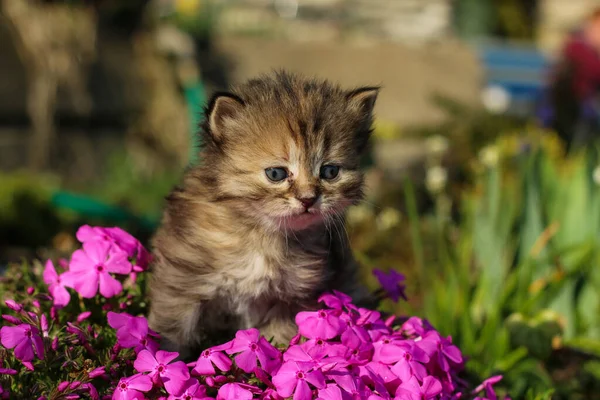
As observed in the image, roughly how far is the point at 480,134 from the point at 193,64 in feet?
11.9

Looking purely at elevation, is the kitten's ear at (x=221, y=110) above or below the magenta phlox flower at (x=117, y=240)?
above

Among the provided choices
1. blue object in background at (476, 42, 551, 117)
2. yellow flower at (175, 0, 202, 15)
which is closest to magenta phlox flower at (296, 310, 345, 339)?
yellow flower at (175, 0, 202, 15)

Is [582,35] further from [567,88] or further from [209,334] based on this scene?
[209,334]

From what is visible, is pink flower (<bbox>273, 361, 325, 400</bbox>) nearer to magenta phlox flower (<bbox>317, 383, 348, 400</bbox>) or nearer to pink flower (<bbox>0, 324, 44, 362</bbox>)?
magenta phlox flower (<bbox>317, 383, 348, 400</bbox>)

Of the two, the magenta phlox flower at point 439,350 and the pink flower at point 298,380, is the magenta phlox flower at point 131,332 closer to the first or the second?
the pink flower at point 298,380

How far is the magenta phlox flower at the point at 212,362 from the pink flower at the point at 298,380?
0.15 meters

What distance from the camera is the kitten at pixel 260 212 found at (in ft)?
7.64

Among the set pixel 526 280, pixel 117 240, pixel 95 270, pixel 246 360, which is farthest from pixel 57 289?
pixel 526 280

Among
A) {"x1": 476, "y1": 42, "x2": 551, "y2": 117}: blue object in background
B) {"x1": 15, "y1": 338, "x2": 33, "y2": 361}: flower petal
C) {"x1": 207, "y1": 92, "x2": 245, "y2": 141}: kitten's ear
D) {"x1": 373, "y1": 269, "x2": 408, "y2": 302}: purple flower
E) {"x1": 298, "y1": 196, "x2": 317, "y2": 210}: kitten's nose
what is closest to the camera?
{"x1": 15, "y1": 338, "x2": 33, "y2": 361}: flower petal

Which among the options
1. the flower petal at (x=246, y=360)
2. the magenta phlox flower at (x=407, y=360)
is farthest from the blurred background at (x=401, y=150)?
the flower petal at (x=246, y=360)

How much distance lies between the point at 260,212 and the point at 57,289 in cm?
74

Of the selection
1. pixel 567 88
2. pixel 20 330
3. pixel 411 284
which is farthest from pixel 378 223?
pixel 20 330

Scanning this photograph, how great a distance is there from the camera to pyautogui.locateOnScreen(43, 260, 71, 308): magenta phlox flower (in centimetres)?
246

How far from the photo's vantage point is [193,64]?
895 cm
